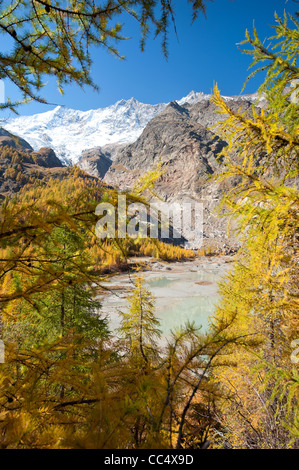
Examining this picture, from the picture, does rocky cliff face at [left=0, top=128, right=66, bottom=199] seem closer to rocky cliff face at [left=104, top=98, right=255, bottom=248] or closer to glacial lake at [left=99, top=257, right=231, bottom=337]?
rocky cliff face at [left=104, top=98, right=255, bottom=248]

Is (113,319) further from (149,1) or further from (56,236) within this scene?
(149,1)

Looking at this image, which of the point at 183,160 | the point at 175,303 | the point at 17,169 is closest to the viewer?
the point at 175,303

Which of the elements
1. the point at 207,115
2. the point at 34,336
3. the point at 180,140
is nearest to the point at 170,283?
the point at 34,336

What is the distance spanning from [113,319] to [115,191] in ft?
64.7

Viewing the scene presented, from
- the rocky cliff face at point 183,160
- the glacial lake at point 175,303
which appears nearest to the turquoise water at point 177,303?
the glacial lake at point 175,303

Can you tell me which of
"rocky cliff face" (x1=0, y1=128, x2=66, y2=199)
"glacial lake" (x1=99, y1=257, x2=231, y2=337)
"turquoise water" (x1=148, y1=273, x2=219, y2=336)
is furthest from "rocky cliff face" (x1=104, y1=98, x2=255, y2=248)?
"turquoise water" (x1=148, y1=273, x2=219, y2=336)

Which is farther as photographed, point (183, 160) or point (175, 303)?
point (183, 160)

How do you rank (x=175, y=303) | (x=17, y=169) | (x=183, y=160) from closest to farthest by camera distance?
(x=175, y=303), (x=17, y=169), (x=183, y=160)

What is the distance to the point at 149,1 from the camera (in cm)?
188

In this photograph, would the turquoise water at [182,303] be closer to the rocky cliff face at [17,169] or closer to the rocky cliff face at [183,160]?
the rocky cliff face at [183,160]

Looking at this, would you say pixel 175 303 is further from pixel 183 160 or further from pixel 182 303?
pixel 183 160

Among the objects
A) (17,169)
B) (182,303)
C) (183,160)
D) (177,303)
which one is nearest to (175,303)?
(177,303)

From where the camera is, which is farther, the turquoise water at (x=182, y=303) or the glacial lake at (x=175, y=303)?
the turquoise water at (x=182, y=303)

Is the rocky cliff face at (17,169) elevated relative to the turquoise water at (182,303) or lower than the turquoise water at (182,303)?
elevated
